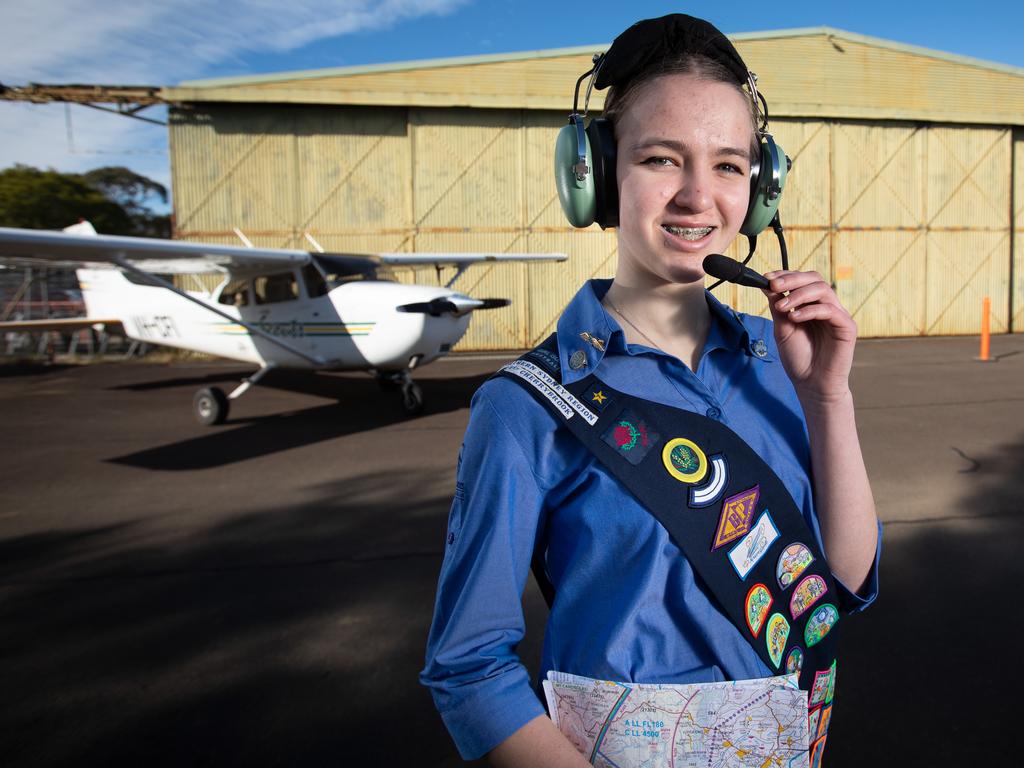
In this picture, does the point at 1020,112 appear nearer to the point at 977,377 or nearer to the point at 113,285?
the point at 977,377

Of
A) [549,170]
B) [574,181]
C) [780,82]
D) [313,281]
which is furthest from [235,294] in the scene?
[780,82]

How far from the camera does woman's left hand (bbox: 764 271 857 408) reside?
103cm

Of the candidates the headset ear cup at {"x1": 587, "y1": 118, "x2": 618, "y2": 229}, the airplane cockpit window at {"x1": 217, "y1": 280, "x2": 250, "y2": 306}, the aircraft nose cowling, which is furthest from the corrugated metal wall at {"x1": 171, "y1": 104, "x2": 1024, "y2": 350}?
the headset ear cup at {"x1": 587, "y1": 118, "x2": 618, "y2": 229}

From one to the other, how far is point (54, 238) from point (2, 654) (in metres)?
5.70

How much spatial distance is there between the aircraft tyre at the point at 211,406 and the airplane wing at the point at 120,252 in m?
1.81

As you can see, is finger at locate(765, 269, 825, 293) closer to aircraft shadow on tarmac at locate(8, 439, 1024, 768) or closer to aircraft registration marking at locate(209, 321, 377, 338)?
aircraft shadow on tarmac at locate(8, 439, 1024, 768)

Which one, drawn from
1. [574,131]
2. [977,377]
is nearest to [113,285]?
[574,131]

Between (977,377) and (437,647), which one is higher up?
(437,647)

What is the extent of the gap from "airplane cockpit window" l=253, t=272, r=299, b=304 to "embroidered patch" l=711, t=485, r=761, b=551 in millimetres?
9459

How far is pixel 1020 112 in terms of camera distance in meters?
19.5

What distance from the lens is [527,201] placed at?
1748 centimetres

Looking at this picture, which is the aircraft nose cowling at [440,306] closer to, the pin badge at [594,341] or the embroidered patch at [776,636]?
the pin badge at [594,341]

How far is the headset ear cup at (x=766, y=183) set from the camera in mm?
1312

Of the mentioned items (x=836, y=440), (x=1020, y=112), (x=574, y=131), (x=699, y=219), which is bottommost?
(x=836, y=440)
